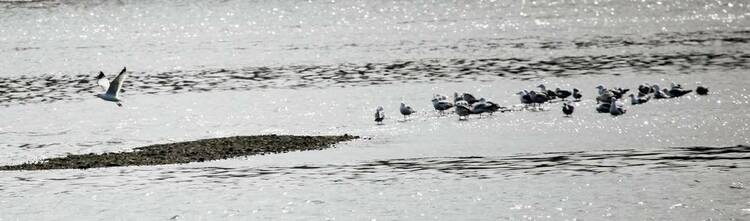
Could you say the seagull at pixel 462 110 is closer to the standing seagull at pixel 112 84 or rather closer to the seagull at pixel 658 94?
the seagull at pixel 658 94

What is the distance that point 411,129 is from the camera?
157ft

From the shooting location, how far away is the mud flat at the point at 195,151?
42281mm

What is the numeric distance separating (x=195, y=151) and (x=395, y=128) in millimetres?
8233

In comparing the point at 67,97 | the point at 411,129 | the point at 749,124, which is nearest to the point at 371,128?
the point at 411,129

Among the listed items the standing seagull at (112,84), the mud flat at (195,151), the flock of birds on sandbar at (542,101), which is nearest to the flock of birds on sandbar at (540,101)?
the flock of birds on sandbar at (542,101)

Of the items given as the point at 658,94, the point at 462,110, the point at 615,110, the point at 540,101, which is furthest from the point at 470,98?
the point at 658,94

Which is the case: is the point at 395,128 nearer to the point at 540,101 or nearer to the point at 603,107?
the point at 540,101

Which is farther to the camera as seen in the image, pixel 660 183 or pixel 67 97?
pixel 67 97

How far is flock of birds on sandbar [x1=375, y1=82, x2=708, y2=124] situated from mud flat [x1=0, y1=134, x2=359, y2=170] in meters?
5.85

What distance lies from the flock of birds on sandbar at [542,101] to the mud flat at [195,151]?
19.2 ft

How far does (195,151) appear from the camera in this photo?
43.8 metres

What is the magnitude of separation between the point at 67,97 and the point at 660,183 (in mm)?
46764

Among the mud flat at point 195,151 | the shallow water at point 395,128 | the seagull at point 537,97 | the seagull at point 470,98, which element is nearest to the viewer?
the shallow water at point 395,128

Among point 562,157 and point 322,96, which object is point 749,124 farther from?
point 322,96
